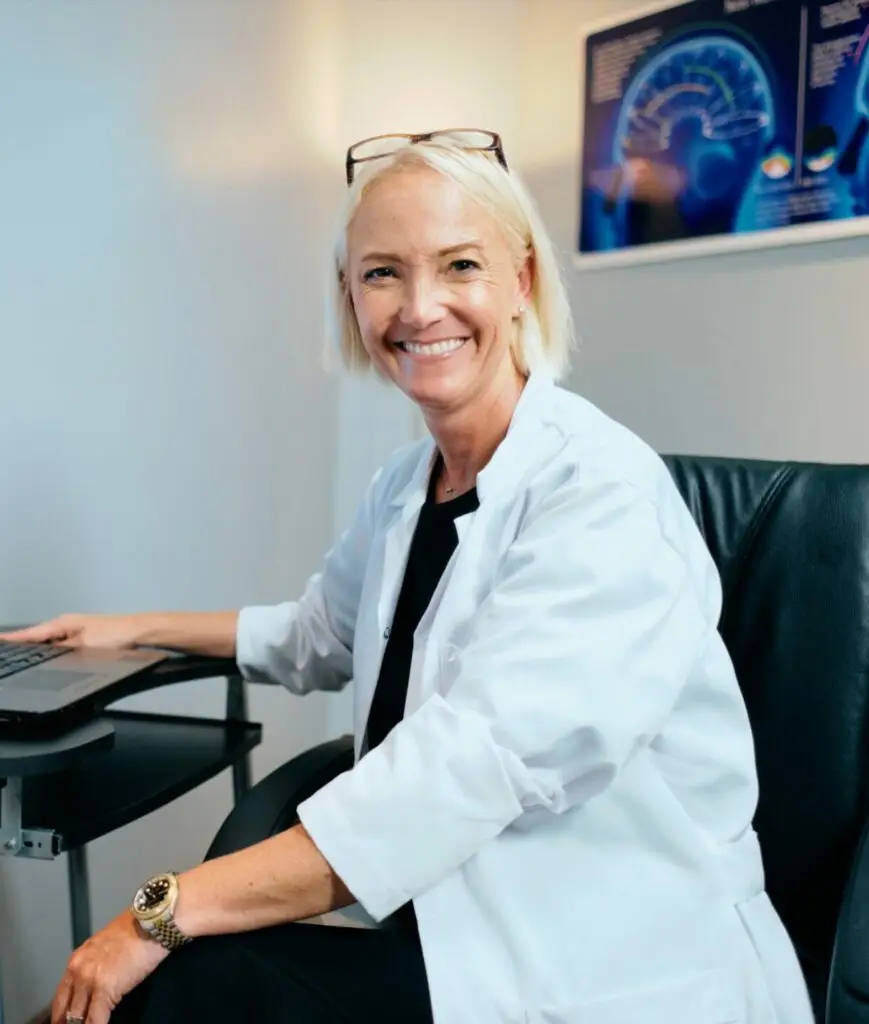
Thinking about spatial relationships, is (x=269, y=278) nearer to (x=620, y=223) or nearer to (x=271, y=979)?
(x=620, y=223)

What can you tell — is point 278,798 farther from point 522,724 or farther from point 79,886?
point 79,886

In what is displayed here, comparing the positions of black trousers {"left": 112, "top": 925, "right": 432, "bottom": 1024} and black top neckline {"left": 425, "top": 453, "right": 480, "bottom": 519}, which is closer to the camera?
black trousers {"left": 112, "top": 925, "right": 432, "bottom": 1024}

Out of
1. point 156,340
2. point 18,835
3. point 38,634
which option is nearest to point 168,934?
point 18,835

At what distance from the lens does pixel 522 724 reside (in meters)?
0.72

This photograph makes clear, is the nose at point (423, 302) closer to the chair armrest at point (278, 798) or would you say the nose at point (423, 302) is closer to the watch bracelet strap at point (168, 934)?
the chair armrest at point (278, 798)

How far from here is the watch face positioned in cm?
74

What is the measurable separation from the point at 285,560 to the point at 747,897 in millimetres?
1137

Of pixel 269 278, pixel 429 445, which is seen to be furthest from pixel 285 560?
pixel 429 445

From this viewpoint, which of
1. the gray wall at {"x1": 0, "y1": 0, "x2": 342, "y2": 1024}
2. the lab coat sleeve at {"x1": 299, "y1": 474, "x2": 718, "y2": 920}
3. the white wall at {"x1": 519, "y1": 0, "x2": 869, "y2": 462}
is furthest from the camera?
the white wall at {"x1": 519, "y1": 0, "x2": 869, "y2": 462}

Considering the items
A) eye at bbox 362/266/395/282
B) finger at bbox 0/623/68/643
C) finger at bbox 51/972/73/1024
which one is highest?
eye at bbox 362/266/395/282

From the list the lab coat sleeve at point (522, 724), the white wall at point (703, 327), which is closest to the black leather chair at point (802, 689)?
the lab coat sleeve at point (522, 724)

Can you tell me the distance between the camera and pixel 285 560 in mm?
1804

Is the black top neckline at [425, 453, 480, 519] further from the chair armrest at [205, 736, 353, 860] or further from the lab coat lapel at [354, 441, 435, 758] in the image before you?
the chair armrest at [205, 736, 353, 860]

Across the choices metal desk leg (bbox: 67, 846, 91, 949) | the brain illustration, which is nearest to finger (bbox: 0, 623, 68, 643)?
metal desk leg (bbox: 67, 846, 91, 949)
